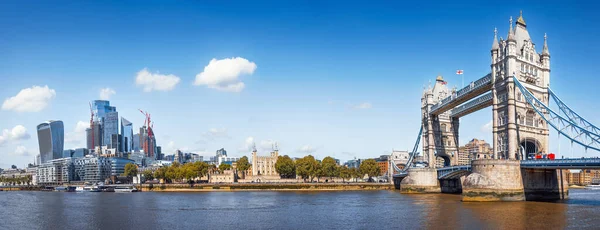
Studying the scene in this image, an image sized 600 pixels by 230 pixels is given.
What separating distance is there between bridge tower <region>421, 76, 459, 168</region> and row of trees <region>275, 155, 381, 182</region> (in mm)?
44380

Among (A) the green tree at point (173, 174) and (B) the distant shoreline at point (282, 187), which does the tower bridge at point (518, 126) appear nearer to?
(B) the distant shoreline at point (282, 187)

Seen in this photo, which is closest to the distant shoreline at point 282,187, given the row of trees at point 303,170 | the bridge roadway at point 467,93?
the row of trees at point 303,170

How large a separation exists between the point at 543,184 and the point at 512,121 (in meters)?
9.86

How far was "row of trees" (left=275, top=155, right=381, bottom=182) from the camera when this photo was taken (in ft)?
501

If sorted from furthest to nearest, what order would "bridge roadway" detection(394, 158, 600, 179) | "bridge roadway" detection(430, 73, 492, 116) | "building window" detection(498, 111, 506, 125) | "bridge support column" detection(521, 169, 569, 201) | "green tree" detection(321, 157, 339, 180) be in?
"green tree" detection(321, 157, 339, 180) < "bridge roadway" detection(430, 73, 492, 116) < "building window" detection(498, 111, 506, 125) < "bridge support column" detection(521, 169, 569, 201) < "bridge roadway" detection(394, 158, 600, 179)

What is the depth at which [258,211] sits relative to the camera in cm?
6469

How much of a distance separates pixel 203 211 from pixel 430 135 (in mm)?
62726

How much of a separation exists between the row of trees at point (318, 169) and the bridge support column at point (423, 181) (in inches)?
1982

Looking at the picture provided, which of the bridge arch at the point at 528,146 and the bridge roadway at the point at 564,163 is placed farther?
the bridge arch at the point at 528,146

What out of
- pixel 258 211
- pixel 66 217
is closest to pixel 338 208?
pixel 258 211

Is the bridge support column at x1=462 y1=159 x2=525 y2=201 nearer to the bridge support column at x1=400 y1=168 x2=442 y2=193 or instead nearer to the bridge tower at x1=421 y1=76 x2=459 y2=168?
the bridge support column at x1=400 y1=168 x2=442 y2=193

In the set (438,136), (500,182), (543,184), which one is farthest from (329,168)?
(500,182)

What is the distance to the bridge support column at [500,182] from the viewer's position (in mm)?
70125

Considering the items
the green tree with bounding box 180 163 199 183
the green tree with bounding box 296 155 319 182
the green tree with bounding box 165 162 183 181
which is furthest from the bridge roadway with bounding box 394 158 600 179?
the green tree with bounding box 165 162 183 181
